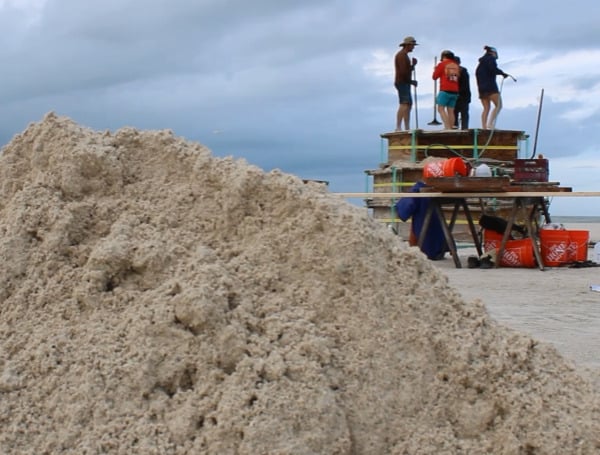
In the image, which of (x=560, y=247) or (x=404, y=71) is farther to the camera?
(x=404, y=71)

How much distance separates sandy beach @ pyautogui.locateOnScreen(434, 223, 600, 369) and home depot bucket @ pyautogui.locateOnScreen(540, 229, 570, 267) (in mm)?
190

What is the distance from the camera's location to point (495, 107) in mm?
15609

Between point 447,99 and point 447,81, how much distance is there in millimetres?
508

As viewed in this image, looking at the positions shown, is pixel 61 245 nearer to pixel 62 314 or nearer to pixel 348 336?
pixel 62 314

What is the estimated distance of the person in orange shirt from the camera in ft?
48.2

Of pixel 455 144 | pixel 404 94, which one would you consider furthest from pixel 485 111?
pixel 404 94

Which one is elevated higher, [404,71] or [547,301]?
[404,71]

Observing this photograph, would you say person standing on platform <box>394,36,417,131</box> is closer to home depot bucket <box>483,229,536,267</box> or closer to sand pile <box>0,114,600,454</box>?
home depot bucket <box>483,229,536,267</box>

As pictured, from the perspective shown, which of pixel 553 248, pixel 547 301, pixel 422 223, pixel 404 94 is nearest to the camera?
pixel 547 301

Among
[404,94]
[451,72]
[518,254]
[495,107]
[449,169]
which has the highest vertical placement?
[451,72]

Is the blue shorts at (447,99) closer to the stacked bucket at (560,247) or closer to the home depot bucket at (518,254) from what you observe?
the stacked bucket at (560,247)

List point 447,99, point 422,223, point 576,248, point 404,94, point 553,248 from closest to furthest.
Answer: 1. point 553,248
2. point 576,248
3. point 422,223
4. point 447,99
5. point 404,94

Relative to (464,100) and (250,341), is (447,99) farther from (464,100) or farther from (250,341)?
(250,341)

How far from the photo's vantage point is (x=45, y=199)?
280 centimetres
